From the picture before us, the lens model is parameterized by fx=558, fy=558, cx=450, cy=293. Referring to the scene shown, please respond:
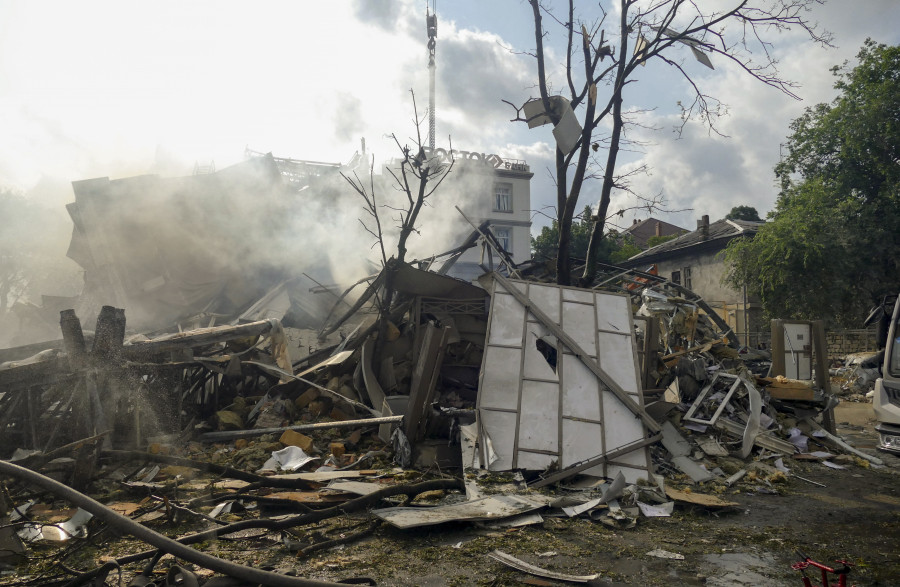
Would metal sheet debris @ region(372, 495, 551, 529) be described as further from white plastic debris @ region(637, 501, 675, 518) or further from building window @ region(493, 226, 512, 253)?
building window @ region(493, 226, 512, 253)

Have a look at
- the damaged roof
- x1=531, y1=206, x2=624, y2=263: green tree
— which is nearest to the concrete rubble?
the damaged roof

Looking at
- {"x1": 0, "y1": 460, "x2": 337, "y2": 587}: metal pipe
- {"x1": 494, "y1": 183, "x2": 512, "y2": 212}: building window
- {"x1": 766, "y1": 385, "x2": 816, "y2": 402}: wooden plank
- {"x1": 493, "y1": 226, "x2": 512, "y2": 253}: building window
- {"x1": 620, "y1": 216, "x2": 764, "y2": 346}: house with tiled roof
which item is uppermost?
{"x1": 494, "y1": 183, "x2": 512, "y2": 212}: building window

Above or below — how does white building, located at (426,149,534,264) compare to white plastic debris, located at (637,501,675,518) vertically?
above

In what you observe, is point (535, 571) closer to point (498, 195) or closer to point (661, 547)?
point (661, 547)

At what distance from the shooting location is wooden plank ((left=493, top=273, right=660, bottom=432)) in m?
6.32

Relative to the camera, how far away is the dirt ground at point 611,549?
3734 mm

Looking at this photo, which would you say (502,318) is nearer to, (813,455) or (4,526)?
(813,455)

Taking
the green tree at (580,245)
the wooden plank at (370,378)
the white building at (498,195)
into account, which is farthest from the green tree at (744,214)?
the wooden plank at (370,378)

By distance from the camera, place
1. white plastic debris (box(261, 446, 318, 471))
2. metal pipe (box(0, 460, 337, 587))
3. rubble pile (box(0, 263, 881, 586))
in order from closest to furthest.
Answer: metal pipe (box(0, 460, 337, 587)) → rubble pile (box(0, 263, 881, 586)) → white plastic debris (box(261, 446, 318, 471))

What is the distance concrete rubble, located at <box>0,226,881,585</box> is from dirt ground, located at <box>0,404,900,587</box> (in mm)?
118

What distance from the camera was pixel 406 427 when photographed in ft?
22.5

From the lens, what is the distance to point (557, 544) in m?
4.30

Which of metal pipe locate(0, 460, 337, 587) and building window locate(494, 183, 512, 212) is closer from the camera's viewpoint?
metal pipe locate(0, 460, 337, 587)

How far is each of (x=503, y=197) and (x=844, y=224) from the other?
21.6 meters
